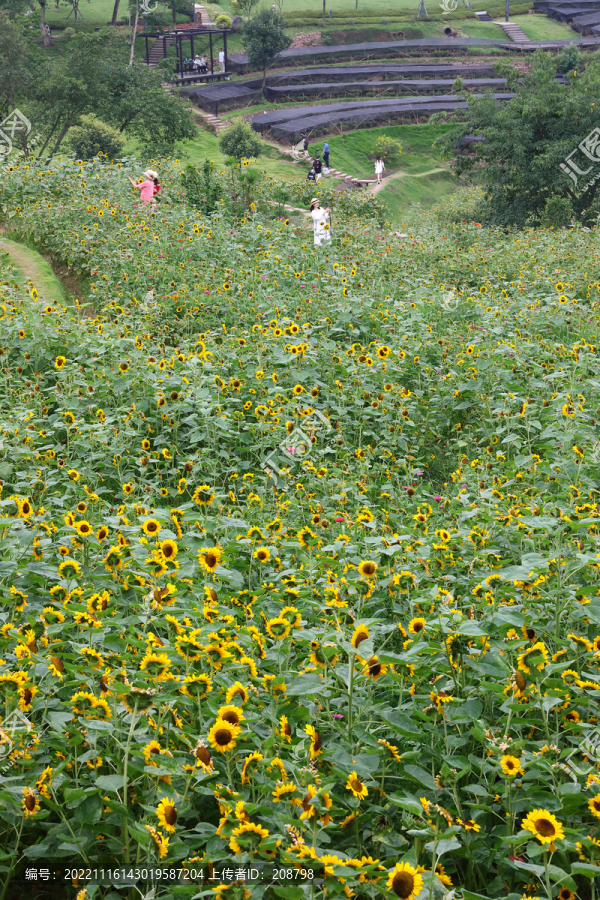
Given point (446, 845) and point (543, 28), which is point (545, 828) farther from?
point (543, 28)

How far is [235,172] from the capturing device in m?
11.6

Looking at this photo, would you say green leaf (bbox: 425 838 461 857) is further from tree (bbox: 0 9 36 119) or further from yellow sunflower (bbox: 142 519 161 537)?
tree (bbox: 0 9 36 119)

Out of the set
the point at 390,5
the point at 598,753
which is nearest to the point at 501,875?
the point at 598,753

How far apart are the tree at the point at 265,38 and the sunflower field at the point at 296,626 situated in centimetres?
3896

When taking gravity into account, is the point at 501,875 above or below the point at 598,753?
below

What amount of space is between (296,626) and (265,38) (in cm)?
4325

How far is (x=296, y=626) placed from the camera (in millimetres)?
1930

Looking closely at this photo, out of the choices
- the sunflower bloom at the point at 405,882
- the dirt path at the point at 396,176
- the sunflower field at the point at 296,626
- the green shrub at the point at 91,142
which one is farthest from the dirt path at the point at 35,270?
the dirt path at the point at 396,176

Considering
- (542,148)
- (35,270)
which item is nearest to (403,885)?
(35,270)

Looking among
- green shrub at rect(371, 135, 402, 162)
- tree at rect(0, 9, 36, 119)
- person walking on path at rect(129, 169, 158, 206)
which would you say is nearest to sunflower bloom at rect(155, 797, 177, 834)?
person walking on path at rect(129, 169, 158, 206)

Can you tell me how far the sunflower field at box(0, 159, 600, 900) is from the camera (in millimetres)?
1526

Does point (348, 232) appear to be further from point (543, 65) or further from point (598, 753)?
point (543, 65)

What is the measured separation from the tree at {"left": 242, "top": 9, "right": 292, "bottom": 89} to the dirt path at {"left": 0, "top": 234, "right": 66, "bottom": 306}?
34.6 m

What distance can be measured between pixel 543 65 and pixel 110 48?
1255cm
